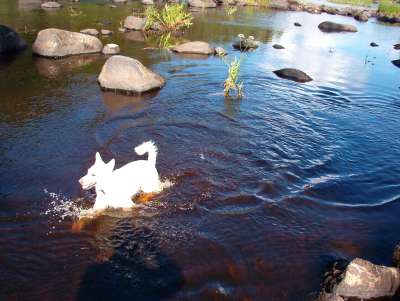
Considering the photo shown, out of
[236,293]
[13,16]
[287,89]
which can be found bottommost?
[236,293]

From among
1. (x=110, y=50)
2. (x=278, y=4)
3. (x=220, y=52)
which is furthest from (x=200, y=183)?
(x=278, y=4)

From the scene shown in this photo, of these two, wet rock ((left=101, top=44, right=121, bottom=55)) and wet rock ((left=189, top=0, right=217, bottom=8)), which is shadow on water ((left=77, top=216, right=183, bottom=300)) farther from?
wet rock ((left=189, top=0, right=217, bottom=8))

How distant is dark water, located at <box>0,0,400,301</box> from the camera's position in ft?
19.9

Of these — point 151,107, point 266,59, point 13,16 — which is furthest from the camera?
point 13,16

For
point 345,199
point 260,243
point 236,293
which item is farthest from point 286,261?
point 345,199

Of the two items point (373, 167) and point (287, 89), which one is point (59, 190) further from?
point (287, 89)

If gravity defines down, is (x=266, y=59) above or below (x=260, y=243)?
above

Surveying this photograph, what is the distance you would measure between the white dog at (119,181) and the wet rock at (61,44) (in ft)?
38.8

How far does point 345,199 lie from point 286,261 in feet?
8.74

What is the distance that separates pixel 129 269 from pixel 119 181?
186 cm

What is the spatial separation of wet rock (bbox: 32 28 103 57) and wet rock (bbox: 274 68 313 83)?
29.5ft

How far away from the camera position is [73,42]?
17.9 m

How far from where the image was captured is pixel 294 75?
16.7 m

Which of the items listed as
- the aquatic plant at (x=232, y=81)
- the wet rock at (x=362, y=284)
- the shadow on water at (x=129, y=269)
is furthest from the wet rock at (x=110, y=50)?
the wet rock at (x=362, y=284)
